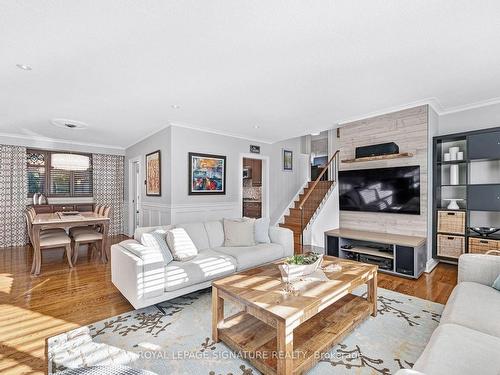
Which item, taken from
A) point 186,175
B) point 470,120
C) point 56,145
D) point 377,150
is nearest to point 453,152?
point 470,120

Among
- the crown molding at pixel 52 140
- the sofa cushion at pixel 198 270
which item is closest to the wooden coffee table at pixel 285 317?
the sofa cushion at pixel 198 270

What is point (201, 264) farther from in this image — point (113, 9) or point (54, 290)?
point (113, 9)

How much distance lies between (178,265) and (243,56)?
7.13 feet

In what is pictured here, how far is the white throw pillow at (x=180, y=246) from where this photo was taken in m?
2.85

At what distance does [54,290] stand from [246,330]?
8.54 ft

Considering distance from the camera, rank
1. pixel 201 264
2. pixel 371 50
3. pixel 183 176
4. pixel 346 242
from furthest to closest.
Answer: pixel 183 176, pixel 346 242, pixel 201 264, pixel 371 50

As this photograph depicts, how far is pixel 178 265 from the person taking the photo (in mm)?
2688

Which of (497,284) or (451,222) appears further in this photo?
(451,222)

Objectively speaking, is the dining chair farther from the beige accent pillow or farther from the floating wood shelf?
the floating wood shelf

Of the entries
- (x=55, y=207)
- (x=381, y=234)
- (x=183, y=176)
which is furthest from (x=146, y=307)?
(x=55, y=207)

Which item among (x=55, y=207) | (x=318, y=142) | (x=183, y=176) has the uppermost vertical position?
(x=318, y=142)

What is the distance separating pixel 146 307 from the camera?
8.54ft

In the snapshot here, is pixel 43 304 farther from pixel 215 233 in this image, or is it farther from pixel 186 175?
pixel 186 175

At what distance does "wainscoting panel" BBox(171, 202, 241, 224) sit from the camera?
448 cm
